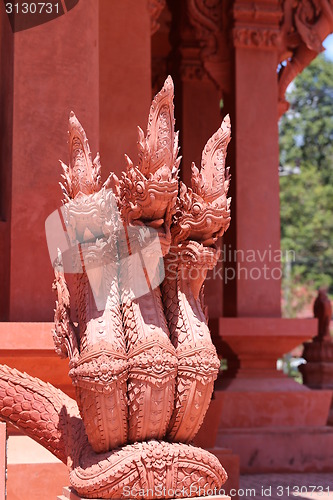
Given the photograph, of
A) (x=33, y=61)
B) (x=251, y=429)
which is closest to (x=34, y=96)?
(x=33, y=61)

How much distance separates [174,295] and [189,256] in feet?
0.58

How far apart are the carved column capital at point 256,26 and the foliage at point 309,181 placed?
19.4 meters

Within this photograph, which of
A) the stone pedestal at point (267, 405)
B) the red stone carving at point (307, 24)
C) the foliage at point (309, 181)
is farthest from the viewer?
the foliage at point (309, 181)

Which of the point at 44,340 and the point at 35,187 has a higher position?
the point at 35,187

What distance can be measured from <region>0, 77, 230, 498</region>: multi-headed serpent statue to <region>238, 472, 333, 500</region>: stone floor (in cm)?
304

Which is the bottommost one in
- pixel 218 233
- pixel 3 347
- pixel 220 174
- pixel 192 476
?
pixel 192 476

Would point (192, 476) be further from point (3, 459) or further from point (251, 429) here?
point (251, 429)

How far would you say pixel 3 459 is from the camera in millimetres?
3215

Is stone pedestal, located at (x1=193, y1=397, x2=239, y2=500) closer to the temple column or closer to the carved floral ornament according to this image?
the temple column

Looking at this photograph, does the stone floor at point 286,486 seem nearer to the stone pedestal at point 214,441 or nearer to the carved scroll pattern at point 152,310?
the stone pedestal at point 214,441

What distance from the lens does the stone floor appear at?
599 centimetres

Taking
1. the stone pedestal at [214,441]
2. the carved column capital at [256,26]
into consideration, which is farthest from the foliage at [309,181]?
the stone pedestal at [214,441]

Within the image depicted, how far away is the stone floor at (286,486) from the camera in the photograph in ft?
19.6

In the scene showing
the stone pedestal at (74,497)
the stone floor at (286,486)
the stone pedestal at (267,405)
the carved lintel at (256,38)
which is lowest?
the stone floor at (286,486)
